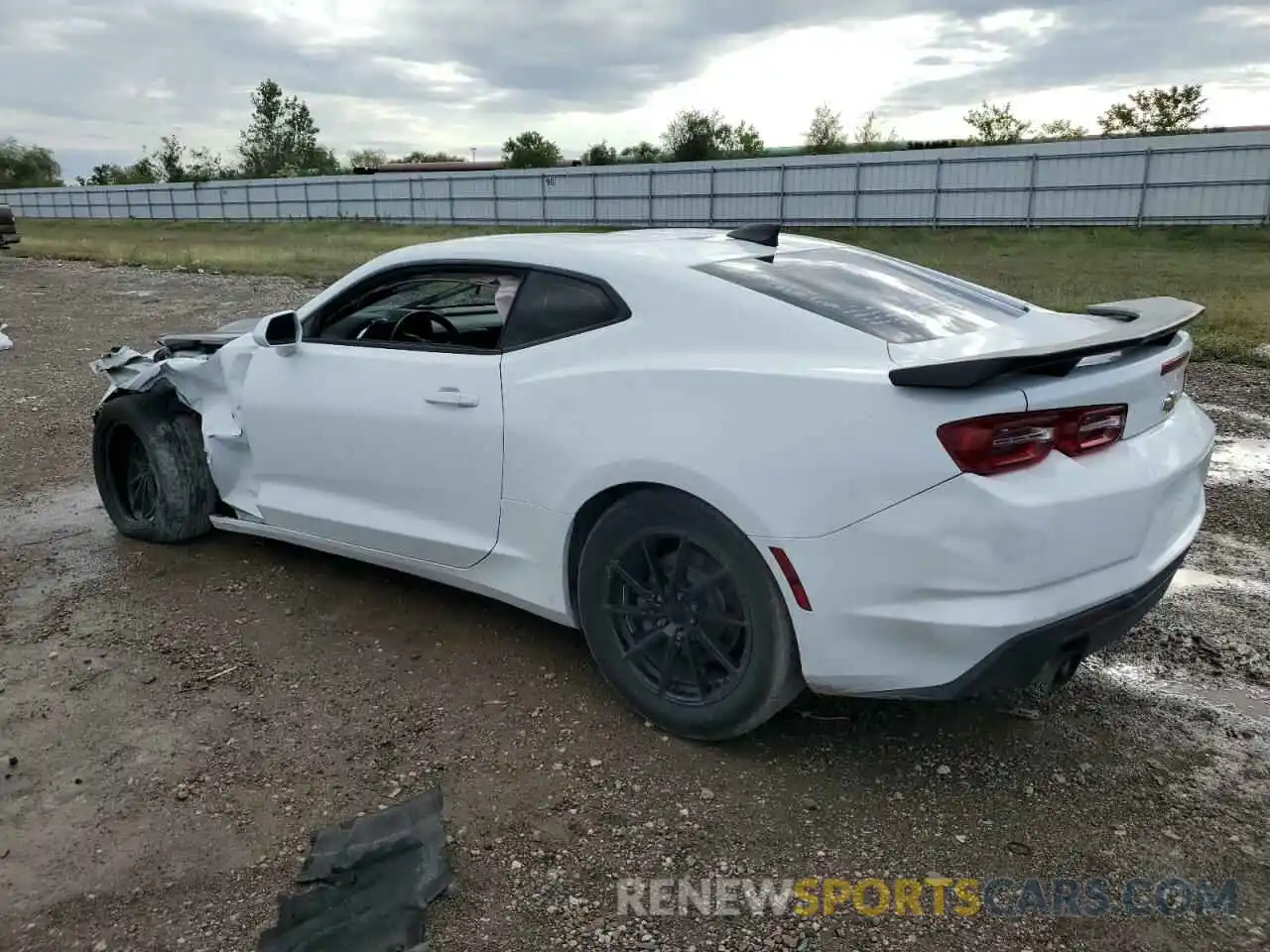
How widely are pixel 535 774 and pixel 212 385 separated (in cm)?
265

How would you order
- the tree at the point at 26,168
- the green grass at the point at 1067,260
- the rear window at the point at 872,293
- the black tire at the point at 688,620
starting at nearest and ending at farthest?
the black tire at the point at 688,620, the rear window at the point at 872,293, the green grass at the point at 1067,260, the tree at the point at 26,168

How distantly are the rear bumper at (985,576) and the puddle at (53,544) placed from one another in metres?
3.44

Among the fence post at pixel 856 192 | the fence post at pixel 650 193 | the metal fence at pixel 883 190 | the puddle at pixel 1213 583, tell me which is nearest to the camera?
the puddle at pixel 1213 583

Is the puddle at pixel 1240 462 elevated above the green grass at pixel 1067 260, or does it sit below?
below

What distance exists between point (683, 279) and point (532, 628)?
1.63 metres

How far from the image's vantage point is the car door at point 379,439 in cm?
348

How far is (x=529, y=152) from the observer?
67188 mm

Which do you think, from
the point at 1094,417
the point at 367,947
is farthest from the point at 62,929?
the point at 1094,417

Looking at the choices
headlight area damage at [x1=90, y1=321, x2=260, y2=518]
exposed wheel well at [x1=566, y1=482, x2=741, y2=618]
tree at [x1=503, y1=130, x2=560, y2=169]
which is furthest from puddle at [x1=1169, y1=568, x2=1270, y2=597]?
tree at [x1=503, y1=130, x2=560, y2=169]

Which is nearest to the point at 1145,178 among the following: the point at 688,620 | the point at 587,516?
the point at 587,516

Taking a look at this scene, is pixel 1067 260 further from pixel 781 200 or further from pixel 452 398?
pixel 452 398

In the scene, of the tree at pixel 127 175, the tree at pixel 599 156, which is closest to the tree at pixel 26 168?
the tree at pixel 127 175

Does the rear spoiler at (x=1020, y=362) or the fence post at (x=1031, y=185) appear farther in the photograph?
the fence post at (x=1031, y=185)

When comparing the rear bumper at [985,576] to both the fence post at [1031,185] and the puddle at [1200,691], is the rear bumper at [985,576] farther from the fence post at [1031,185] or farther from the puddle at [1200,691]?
the fence post at [1031,185]
